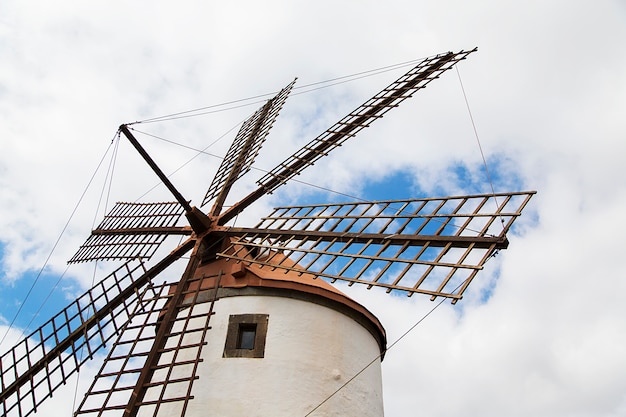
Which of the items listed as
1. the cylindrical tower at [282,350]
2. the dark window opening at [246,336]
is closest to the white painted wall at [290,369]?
the cylindrical tower at [282,350]

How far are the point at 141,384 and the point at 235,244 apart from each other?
225 centimetres

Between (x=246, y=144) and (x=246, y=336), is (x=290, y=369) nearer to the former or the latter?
(x=246, y=336)

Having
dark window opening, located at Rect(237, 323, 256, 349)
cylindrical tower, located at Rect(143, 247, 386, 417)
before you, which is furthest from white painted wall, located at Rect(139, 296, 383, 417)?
dark window opening, located at Rect(237, 323, 256, 349)

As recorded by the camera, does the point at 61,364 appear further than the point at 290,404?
Yes

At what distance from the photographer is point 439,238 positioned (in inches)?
198

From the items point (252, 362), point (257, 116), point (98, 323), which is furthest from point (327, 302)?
point (257, 116)

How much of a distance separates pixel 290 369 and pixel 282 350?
→ 27 centimetres

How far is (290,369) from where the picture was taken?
5.96m

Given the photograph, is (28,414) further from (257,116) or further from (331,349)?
(257,116)

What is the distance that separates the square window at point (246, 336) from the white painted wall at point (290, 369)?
0.07 metres

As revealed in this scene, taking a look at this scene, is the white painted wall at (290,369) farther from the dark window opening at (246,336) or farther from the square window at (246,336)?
the dark window opening at (246,336)

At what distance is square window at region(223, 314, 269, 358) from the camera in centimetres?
611

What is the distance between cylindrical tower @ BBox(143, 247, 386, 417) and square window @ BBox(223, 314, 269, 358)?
0.01 meters

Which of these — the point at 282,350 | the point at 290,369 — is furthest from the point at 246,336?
the point at 290,369
